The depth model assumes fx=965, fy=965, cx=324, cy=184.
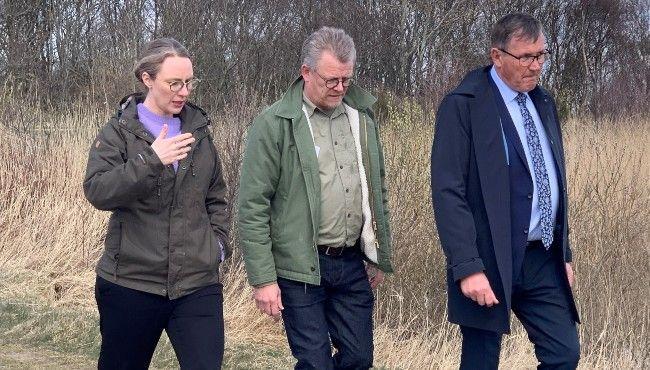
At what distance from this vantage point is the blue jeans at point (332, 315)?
3.66m

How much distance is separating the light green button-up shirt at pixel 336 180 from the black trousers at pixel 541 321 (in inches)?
22.7

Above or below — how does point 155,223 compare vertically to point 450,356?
above

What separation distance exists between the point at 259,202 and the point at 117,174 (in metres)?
0.60

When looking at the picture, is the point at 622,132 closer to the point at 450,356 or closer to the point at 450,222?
the point at 450,356

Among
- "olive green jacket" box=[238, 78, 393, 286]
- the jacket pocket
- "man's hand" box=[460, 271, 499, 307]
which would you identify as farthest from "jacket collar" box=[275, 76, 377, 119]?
"man's hand" box=[460, 271, 499, 307]

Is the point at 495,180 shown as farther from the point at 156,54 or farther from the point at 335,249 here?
the point at 156,54

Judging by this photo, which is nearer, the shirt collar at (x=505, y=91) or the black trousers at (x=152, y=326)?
the black trousers at (x=152, y=326)

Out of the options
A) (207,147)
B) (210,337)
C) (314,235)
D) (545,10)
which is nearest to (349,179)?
(314,235)

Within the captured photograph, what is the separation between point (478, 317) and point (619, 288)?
307 centimetres

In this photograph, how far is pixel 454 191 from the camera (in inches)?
134

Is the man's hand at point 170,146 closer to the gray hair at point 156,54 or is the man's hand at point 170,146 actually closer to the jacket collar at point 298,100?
the gray hair at point 156,54

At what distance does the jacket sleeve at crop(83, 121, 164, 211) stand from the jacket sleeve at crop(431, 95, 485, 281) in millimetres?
986

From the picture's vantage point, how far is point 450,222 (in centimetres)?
339

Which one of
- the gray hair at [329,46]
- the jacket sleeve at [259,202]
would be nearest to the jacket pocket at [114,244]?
the jacket sleeve at [259,202]
